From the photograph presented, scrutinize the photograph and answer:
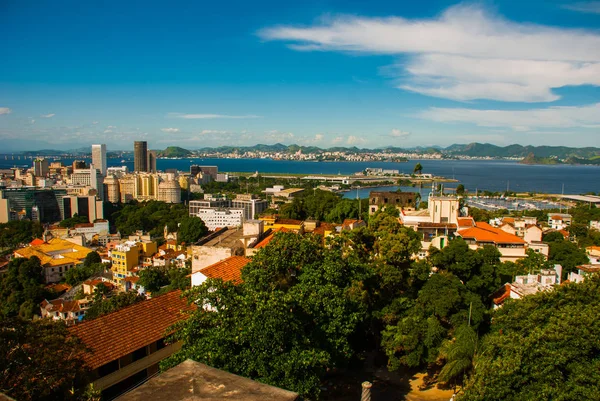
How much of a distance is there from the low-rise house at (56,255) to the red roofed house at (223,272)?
792 inches

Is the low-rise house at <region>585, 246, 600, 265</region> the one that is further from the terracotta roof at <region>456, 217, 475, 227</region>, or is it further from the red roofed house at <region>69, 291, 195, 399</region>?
the red roofed house at <region>69, 291, 195, 399</region>

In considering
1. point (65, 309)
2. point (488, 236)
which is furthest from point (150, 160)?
point (488, 236)

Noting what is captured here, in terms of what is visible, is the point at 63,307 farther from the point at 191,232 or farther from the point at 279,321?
the point at 279,321

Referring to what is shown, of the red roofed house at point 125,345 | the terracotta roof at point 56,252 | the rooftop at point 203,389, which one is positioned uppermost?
the rooftop at point 203,389

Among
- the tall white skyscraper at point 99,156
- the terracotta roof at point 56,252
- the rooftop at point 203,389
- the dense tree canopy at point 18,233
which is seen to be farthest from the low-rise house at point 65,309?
the tall white skyscraper at point 99,156

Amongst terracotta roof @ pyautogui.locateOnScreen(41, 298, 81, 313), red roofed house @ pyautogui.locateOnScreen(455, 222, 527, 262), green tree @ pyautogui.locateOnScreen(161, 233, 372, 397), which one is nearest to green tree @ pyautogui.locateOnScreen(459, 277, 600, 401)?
green tree @ pyautogui.locateOnScreen(161, 233, 372, 397)

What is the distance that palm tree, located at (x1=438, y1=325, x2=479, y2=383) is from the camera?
7.85m

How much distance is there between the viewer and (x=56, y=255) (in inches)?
1109

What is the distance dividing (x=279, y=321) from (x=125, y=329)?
314 centimetres

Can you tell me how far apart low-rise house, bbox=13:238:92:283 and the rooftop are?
25641mm

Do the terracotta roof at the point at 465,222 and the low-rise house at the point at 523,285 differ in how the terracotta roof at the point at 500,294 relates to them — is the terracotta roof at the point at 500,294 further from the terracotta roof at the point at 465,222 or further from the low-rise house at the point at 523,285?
the terracotta roof at the point at 465,222

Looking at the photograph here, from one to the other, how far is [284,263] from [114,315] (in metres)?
2.91

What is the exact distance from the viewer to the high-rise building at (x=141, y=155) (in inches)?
4072

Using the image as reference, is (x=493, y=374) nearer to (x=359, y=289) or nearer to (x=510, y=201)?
(x=359, y=289)
